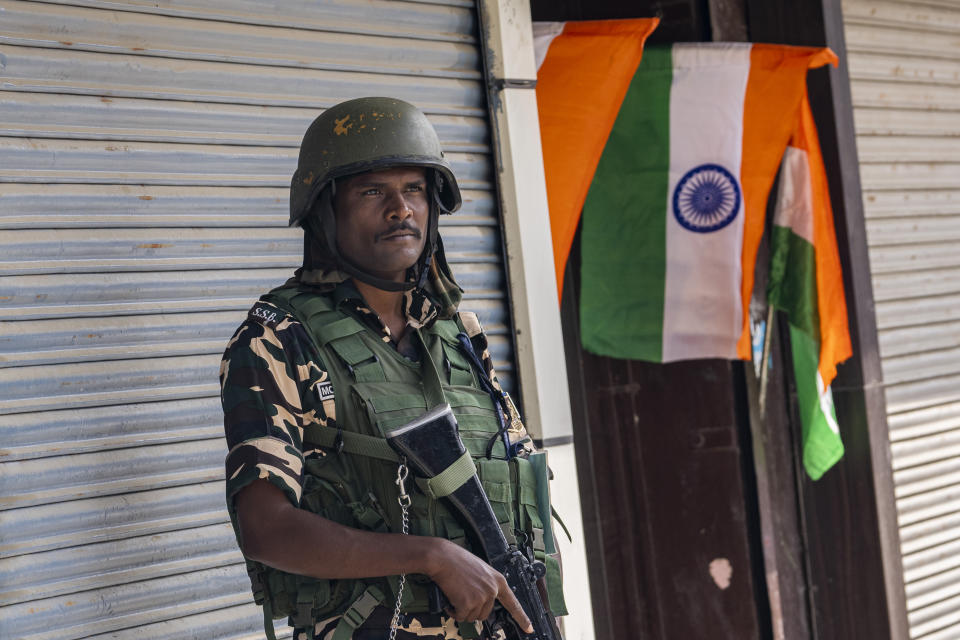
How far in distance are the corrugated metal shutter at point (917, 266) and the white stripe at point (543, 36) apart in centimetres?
169

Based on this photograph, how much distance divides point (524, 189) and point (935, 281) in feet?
8.70

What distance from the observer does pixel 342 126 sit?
217 cm

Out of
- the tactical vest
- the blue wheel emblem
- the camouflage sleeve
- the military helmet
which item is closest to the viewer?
the camouflage sleeve

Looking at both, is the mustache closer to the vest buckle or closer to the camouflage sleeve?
the camouflage sleeve

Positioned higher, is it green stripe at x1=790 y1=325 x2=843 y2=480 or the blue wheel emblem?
the blue wheel emblem

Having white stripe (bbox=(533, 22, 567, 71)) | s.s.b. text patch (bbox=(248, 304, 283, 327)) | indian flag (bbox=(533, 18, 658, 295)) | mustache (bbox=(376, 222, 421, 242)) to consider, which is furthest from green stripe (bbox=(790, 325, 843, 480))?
s.s.b. text patch (bbox=(248, 304, 283, 327))

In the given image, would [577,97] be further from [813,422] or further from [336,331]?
[336,331]

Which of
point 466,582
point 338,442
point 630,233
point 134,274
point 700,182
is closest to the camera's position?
point 466,582

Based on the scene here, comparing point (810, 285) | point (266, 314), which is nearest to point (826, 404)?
point (810, 285)

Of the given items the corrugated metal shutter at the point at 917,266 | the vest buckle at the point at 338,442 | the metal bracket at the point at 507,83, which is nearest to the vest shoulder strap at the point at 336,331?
the vest buckle at the point at 338,442

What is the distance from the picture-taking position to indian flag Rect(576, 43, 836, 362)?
4305mm

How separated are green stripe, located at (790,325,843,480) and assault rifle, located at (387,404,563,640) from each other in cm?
268

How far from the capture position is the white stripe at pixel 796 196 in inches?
175

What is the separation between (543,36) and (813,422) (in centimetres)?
194
